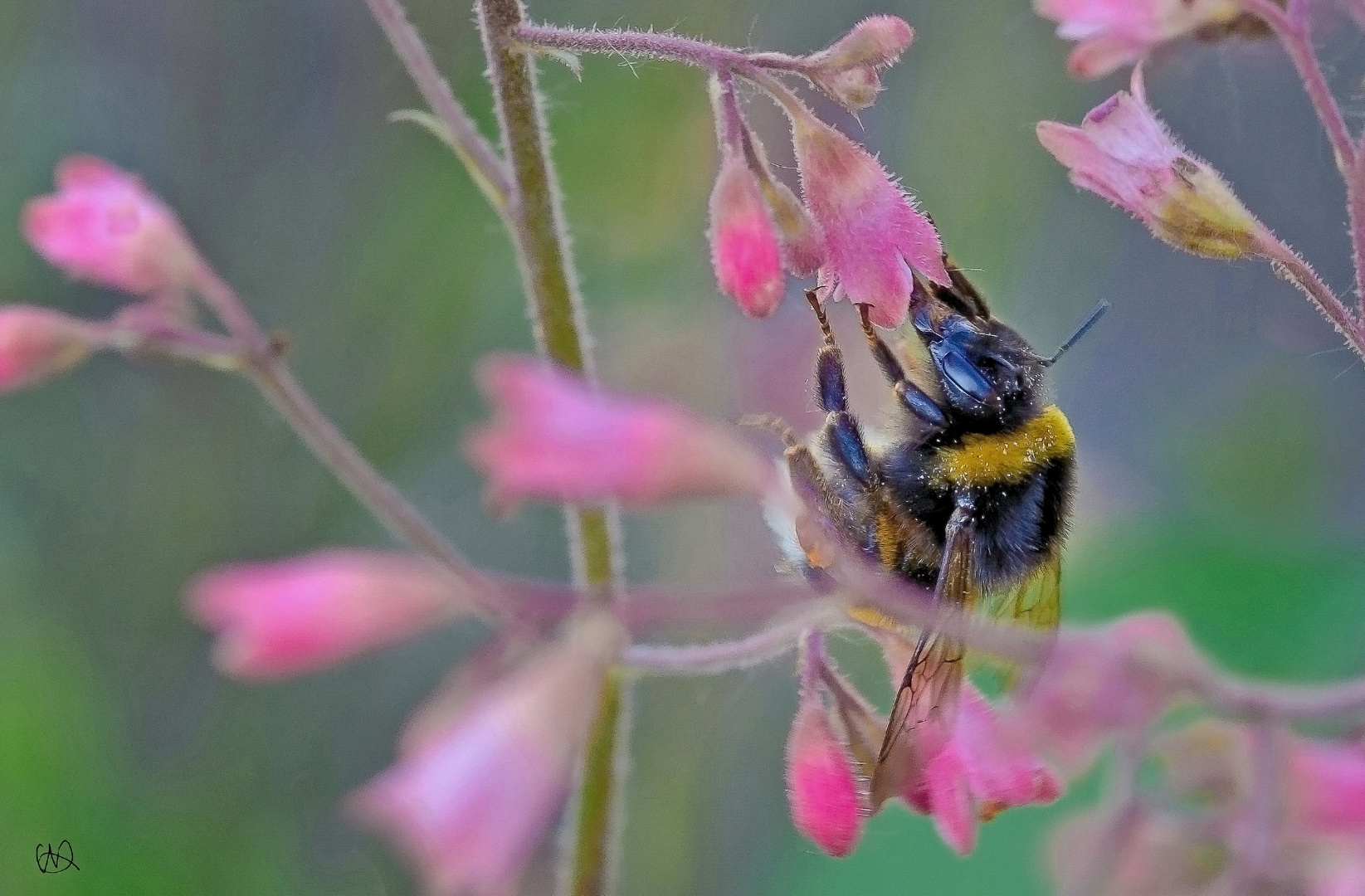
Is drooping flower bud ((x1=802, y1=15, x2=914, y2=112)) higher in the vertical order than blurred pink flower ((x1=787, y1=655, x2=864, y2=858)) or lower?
higher

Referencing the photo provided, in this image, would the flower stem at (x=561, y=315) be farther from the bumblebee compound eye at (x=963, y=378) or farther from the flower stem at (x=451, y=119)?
the bumblebee compound eye at (x=963, y=378)

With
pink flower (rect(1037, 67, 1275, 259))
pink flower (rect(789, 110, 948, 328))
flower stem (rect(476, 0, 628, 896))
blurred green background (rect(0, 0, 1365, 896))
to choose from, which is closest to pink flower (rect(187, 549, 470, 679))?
flower stem (rect(476, 0, 628, 896))

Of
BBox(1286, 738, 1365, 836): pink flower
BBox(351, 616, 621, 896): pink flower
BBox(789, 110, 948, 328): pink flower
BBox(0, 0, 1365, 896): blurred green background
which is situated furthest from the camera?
BBox(0, 0, 1365, 896): blurred green background

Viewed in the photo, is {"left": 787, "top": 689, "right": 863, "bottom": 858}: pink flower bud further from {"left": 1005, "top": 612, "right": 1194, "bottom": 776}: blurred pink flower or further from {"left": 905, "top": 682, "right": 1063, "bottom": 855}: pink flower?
{"left": 1005, "top": 612, "right": 1194, "bottom": 776}: blurred pink flower

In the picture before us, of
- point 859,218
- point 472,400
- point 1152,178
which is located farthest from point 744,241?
point 472,400

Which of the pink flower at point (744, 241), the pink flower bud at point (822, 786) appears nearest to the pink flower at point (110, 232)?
the pink flower at point (744, 241)

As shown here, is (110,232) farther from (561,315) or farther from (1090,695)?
(1090,695)
